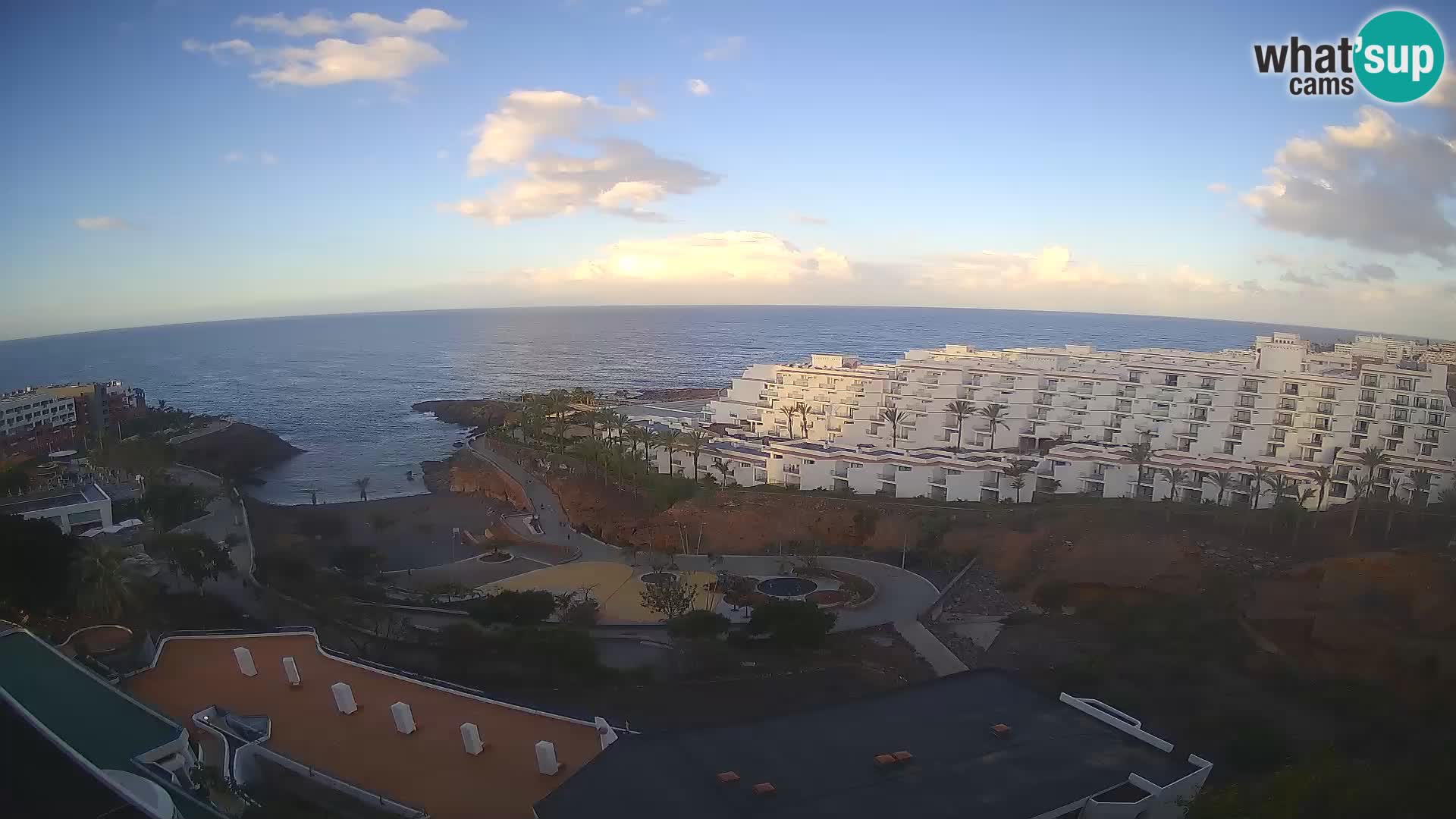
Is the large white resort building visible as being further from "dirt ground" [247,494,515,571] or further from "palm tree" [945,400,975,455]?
"dirt ground" [247,494,515,571]

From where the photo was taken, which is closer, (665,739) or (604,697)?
(665,739)

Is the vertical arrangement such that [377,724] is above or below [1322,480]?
below

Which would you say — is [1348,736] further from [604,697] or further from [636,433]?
[636,433]

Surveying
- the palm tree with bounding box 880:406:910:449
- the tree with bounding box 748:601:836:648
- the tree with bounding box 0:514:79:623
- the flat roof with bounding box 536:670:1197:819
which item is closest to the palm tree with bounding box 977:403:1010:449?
the palm tree with bounding box 880:406:910:449

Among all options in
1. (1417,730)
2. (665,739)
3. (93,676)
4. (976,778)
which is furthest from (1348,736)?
(93,676)

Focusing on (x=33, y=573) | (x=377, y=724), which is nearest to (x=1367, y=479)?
(x=377, y=724)

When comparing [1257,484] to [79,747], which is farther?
[1257,484]

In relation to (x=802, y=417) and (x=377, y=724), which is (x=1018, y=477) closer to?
(x=802, y=417)
